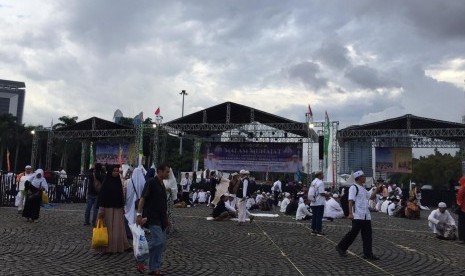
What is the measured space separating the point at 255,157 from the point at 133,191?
87.0 ft

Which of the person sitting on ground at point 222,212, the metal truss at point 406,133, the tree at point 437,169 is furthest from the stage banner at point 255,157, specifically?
the tree at point 437,169

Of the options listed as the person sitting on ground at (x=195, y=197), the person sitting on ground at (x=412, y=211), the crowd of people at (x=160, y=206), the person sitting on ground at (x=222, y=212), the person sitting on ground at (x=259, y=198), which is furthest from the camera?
the person sitting on ground at (x=195, y=197)

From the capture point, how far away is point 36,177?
46.6 feet

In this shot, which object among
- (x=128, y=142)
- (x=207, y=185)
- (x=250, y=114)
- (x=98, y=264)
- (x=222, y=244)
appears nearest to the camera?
(x=98, y=264)

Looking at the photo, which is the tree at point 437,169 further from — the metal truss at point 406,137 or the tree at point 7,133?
the tree at point 7,133

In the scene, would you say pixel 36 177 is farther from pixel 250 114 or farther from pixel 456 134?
pixel 456 134

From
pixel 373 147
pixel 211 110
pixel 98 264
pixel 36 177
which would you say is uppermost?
pixel 211 110

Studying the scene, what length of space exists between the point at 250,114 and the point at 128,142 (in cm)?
1164

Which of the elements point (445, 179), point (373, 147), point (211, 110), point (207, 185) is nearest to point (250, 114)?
point (211, 110)

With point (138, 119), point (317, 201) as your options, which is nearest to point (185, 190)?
point (138, 119)

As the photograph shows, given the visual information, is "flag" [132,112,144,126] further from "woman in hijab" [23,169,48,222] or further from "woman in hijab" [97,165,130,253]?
"woman in hijab" [97,165,130,253]

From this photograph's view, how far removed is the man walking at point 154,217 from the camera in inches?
248

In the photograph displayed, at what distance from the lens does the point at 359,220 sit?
8.39 m

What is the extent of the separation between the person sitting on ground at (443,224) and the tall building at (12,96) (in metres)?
148
